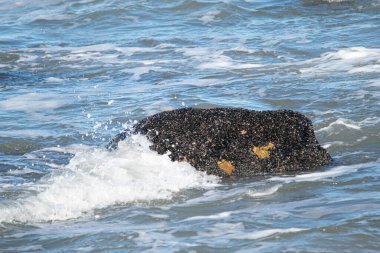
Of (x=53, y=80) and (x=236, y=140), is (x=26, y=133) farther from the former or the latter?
(x=53, y=80)

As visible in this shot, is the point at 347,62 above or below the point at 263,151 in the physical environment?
below

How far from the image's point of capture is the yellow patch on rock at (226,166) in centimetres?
692

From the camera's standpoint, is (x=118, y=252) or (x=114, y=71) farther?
(x=114, y=71)

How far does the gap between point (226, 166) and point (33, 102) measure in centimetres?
473

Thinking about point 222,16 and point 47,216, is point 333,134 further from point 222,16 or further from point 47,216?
point 222,16

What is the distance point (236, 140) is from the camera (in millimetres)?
6996

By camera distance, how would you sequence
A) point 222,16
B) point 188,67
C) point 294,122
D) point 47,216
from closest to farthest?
point 47,216 → point 294,122 → point 188,67 → point 222,16

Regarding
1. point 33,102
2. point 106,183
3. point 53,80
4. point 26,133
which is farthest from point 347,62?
point 106,183

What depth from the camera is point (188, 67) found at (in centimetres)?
1284

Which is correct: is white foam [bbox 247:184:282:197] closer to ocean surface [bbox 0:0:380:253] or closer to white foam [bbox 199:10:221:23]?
ocean surface [bbox 0:0:380:253]

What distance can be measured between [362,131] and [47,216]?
3.76 meters

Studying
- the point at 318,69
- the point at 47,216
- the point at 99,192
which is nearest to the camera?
the point at 47,216

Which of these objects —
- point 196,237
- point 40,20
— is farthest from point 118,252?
point 40,20

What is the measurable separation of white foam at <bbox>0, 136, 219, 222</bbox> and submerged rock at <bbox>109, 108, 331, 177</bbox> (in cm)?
13
